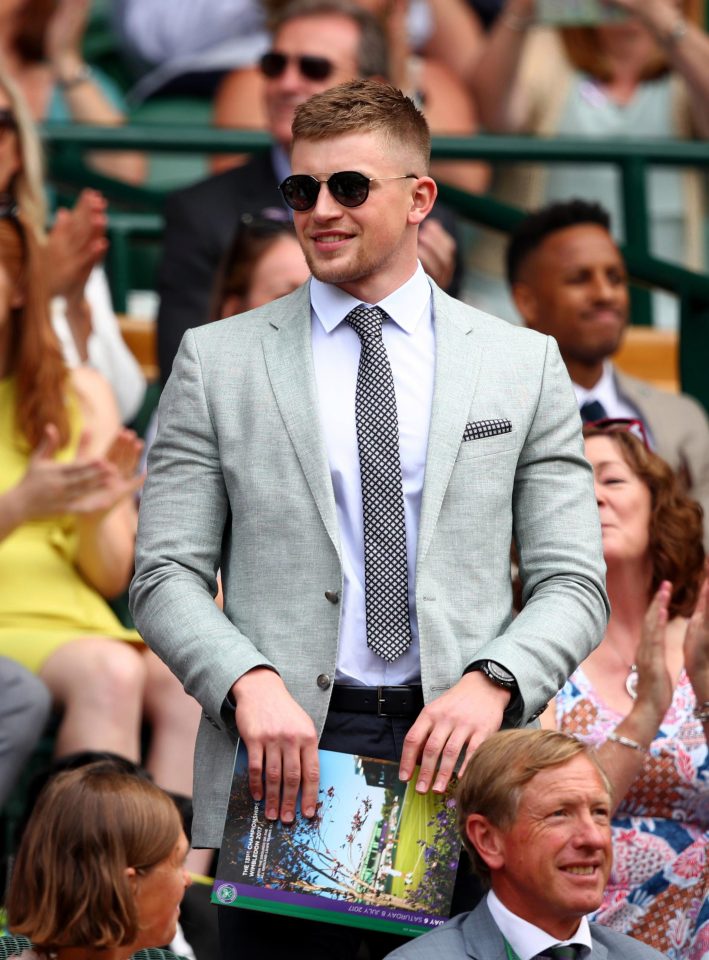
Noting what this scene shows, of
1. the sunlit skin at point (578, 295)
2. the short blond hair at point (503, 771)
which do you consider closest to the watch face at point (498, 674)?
the short blond hair at point (503, 771)

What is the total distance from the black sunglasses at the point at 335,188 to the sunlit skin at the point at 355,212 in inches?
0.4

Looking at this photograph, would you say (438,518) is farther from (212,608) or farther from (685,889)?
(685,889)

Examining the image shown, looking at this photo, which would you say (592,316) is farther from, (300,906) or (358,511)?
(300,906)

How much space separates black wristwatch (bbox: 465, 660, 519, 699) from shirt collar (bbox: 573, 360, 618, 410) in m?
3.18

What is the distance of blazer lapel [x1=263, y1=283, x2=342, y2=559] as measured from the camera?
3.15 m

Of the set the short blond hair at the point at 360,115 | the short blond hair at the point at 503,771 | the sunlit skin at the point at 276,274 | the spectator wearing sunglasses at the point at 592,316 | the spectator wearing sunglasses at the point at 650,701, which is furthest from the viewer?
the spectator wearing sunglasses at the point at 592,316

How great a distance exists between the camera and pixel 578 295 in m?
6.48

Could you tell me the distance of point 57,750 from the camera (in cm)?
501

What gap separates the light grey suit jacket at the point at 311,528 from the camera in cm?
312

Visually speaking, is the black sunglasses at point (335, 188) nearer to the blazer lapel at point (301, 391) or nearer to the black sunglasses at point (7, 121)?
the blazer lapel at point (301, 391)

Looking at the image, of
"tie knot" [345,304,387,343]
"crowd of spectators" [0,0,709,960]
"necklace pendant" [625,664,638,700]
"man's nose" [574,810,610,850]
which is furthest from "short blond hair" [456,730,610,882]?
"necklace pendant" [625,664,638,700]

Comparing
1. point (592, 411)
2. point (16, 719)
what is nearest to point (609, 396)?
point (592, 411)

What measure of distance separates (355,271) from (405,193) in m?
0.18

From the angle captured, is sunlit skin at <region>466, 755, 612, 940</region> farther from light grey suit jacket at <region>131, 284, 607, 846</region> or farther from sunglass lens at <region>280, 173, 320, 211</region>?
sunglass lens at <region>280, 173, 320, 211</region>
